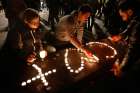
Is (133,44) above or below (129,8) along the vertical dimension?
below

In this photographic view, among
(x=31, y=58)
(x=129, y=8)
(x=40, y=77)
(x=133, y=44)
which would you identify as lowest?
(x=40, y=77)

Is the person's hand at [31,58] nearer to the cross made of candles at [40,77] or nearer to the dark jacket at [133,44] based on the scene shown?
the cross made of candles at [40,77]

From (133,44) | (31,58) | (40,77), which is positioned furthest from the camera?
(31,58)

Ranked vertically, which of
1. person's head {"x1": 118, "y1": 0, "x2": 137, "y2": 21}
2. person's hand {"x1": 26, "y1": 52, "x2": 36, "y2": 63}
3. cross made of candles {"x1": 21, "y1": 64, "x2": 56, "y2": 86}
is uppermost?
person's head {"x1": 118, "y1": 0, "x2": 137, "y2": 21}

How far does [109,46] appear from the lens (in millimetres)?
4938

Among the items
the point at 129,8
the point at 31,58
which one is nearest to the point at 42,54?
the point at 31,58

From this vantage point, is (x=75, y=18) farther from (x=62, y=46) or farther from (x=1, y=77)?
(x=1, y=77)

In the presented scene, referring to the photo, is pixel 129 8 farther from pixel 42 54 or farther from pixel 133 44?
pixel 42 54

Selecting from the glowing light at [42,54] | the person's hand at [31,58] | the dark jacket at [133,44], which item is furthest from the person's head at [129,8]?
the person's hand at [31,58]

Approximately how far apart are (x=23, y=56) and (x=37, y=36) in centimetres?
52

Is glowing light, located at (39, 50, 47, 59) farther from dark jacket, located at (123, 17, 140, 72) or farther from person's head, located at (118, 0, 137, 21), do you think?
person's head, located at (118, 0, 137, 21)

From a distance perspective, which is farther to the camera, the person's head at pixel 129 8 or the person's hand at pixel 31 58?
the person's hand at pixel 31 58

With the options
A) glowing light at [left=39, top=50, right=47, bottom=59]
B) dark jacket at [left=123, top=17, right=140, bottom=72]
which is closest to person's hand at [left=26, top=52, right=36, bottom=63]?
glowing light at [left=39, top=50, right=47, bottom=59]

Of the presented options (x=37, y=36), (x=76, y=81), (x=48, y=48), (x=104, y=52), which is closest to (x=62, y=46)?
(x=48, y=48)
